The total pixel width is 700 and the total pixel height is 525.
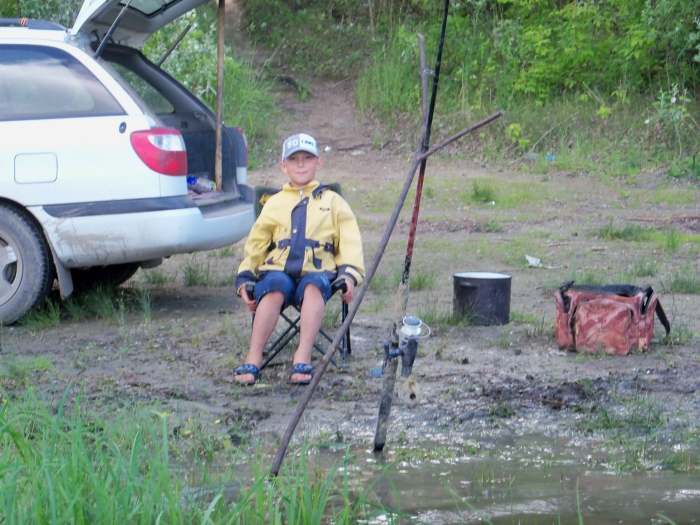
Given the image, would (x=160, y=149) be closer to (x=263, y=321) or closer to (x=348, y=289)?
(x=263, y=321)

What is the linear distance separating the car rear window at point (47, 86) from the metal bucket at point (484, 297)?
239 centimetres

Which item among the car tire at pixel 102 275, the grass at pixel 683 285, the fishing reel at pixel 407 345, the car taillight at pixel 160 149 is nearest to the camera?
the fishing reel at pixel 407 345

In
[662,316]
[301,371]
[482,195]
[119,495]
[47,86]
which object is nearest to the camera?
[119,495]

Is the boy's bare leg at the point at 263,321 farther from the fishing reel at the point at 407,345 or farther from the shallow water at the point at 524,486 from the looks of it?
the fishing reel at the point at 407,345

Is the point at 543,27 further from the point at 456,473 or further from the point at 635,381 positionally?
the point at 456,473

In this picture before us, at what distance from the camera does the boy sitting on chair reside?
4723 mm

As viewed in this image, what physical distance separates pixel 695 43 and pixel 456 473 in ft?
42.6

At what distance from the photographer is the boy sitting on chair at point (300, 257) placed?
4.72 metres

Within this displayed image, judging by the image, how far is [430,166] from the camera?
13.9 metres

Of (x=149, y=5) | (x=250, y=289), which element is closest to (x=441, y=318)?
(x=250, y=289)

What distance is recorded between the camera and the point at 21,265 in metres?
5.74

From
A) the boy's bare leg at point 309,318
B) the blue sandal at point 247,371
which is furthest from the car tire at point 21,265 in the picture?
the boy's bare leg at point 309,318

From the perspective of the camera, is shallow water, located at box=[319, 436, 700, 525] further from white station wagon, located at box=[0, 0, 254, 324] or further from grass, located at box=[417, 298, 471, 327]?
white station wagon, located at box=[0, 0, 254, 324]

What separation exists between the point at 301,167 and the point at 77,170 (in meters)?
1.53
